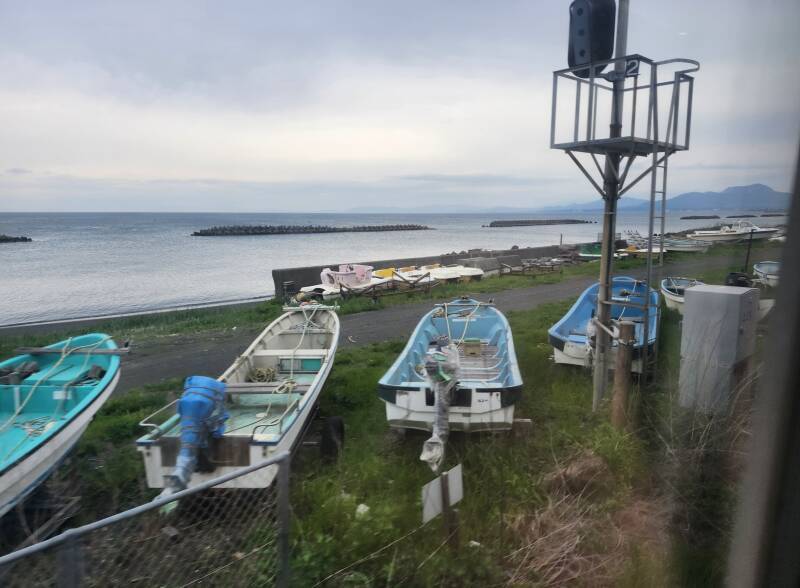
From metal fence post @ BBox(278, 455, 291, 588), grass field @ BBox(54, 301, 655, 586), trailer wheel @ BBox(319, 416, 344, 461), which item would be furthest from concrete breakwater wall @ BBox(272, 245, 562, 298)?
metal fence post @ BBox(278, 455, 291, 588)

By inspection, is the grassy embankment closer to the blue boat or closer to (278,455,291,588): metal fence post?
(278,455,291,588): metal fence post

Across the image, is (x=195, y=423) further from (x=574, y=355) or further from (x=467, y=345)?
(x=574, y=355)

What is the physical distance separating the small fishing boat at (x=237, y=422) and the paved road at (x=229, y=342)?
9.92 ft

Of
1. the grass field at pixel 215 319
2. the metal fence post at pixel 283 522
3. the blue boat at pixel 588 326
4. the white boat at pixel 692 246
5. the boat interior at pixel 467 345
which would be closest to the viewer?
the metal fence post at pixel 283 522

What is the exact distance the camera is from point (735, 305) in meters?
2.98

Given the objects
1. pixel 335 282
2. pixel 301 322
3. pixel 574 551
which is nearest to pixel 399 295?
pixel 335 282

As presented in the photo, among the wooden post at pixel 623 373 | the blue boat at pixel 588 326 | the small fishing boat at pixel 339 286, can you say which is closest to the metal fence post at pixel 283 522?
the wooden post at pixel 623 373

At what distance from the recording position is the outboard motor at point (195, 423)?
4404 mm

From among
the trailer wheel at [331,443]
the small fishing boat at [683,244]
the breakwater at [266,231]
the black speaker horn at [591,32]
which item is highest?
the black speaker horn at [591,32]

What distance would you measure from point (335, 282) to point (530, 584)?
48.0 ft

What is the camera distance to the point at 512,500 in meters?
4.09

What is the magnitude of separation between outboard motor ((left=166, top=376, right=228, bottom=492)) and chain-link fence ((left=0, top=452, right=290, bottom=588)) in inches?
30.4

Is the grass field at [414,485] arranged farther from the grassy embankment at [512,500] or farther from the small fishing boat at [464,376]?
the small fishing boat at [464,376]

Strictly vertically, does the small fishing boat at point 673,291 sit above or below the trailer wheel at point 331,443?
above
